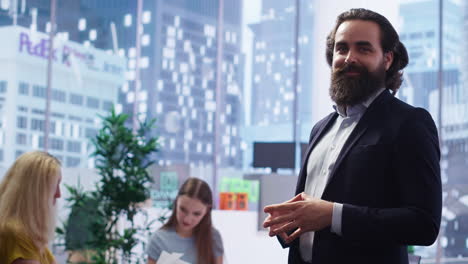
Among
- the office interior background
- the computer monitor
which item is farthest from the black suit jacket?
the office interior background

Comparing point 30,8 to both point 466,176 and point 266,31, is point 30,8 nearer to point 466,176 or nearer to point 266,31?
point 266,31

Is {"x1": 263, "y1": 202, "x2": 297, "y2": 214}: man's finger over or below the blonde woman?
over

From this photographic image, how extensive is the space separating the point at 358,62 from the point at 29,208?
160 centimetres

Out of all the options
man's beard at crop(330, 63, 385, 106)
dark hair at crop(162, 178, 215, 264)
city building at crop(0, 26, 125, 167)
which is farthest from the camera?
city building at crop(0, 26, 125, 167)

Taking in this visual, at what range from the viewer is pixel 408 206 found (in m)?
1.28

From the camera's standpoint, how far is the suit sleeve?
1263 millimetres

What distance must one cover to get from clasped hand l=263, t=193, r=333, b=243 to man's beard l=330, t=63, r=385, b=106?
26 cm

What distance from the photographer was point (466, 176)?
7.02 metres

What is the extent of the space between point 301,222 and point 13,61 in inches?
266

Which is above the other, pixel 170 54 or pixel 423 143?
pixel 170 54

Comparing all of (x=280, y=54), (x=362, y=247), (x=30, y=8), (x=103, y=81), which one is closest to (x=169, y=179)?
(x=103, y=81)

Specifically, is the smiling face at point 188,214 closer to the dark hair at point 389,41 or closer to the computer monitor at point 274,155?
the computer monitor at point 274,155

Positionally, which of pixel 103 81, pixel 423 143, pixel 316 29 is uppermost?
pixel 316 29

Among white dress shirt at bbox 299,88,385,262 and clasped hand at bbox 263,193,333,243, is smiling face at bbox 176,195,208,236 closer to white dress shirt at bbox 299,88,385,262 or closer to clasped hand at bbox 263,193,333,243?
white dress shirt at bbox 299,88,385,262
